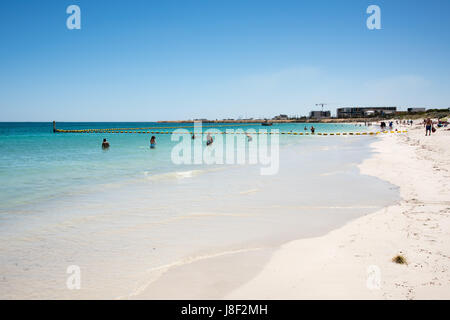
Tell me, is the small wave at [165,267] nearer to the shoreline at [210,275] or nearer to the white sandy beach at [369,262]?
the shoreline at [210,275]

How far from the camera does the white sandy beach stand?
4.29 m

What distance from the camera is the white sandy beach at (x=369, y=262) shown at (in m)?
4.29

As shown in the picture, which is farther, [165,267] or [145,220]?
[145,220]

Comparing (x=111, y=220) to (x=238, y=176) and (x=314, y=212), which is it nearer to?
(x=314, y=212)

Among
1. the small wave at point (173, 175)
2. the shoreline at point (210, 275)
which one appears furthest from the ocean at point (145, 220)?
the small wave at point (173, 175)

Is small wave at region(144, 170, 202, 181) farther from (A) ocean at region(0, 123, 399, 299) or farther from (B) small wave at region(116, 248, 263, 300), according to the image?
(B) small wave at region(116, 248, 263, 300)

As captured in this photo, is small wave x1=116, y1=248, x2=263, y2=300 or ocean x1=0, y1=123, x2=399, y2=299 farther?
ocean x1=0, y1=123, x2=399, y2=299

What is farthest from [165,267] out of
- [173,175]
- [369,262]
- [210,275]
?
[173,175]

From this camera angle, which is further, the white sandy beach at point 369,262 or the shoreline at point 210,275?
the shoreline at point 210,275

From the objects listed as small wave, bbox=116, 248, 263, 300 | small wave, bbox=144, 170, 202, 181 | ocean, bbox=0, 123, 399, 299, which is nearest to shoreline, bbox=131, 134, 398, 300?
small wave, bbox=116, 248, 263, 300

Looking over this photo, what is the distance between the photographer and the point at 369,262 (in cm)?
511

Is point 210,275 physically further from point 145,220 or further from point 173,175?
point 173,175

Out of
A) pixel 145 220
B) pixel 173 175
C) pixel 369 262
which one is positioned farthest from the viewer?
pixel 173 175
